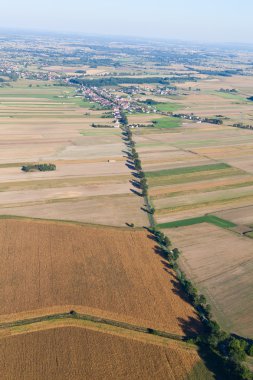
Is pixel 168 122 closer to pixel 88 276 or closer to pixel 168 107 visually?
pixel 168 107

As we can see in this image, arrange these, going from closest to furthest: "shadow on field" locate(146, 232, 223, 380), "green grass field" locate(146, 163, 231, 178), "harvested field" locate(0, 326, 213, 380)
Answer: "harvested field" locate(0, 326, 213, 380) → "shadow on field" locate(146, 232, 223, 380) → "green grass field" locate(146, 163, 231, 178)

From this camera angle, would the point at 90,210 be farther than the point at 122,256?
Yes

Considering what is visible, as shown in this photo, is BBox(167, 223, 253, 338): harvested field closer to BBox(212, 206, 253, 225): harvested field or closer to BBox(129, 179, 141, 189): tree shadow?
BBox(212, 206, 253, 225): harvested field

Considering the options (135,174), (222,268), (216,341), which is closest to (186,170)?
(135,174)

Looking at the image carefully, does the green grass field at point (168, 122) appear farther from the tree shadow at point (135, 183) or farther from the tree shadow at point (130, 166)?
the tree shadow at point (135, 183)

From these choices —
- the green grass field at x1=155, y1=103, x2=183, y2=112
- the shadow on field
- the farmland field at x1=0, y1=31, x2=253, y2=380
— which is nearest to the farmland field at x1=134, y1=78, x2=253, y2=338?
the farmland field at x1=0, y1=31, x2=253, y2=380

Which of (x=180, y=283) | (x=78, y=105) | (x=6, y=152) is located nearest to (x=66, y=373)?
(x=180, y=283)
